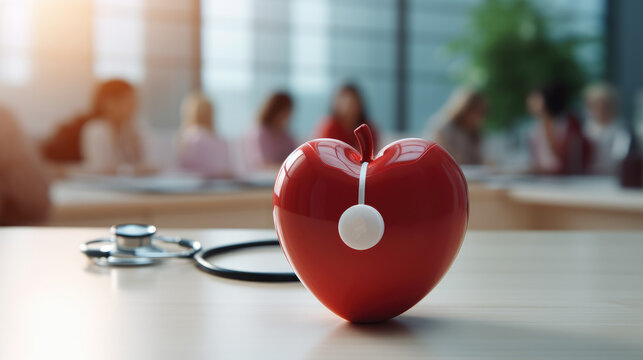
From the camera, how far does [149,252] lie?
0.63 m

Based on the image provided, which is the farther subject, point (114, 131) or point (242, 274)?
point (114, 131)

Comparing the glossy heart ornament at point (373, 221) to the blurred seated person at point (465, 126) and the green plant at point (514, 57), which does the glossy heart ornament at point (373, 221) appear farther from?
Result: the green plant at point (514, 57)

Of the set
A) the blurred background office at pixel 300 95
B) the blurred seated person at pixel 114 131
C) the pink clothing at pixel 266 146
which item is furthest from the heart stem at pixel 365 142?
the pink clothing at pixel 266 146

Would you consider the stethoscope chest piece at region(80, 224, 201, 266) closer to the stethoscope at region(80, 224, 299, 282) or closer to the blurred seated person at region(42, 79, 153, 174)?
the stethoscope at region(80, 224, 299, 282)

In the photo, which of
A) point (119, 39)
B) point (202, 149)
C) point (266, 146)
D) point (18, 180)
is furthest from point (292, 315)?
point (119, 39)

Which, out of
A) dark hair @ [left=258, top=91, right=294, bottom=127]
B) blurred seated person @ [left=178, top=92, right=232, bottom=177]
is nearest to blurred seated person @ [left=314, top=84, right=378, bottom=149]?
dark hair @ [left=258, top=91, right=294, bottom=127]

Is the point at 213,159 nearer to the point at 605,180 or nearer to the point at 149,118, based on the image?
the point at 605,180

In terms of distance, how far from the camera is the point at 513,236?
0.82 metres

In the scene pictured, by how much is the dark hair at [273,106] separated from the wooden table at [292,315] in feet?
13.2

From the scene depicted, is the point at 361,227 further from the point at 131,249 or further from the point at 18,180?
the point at 18,180

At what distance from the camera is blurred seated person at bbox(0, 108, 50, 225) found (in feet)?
4.91

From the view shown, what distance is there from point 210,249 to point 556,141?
3.28 m

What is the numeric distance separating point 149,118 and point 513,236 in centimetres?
610

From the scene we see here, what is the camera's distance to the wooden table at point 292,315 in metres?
0.35
